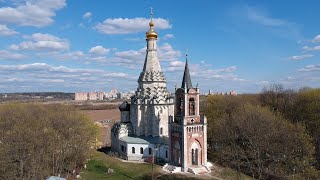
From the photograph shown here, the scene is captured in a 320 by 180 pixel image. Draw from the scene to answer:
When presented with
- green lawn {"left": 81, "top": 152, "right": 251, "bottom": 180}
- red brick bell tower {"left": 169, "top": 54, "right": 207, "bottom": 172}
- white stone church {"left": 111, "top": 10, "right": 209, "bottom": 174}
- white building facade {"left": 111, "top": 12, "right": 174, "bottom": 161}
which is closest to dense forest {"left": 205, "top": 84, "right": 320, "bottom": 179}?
green lawn {"left": 81, "top": 152, "right": 251, "bottom": 180}

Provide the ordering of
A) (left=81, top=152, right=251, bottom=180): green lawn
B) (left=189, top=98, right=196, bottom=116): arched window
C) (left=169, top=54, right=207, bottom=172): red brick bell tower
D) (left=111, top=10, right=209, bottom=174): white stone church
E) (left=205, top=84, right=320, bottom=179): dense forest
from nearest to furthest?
(left=205, top=84, right=320, bottom=179): dense forest
(left=81, top=152, right=251, bottom=180): green lawn
(left=169, top=54, right=207, bottom=172): red brick bell tower
(left=111, top=10, right=209, bottom=174): white stone church
(left=189, top=98, right=196, bottom=116): arched window

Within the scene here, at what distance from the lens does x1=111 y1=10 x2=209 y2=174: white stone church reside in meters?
35.5

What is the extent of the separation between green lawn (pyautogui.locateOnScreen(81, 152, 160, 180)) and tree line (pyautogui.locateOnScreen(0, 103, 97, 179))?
69.2 inches

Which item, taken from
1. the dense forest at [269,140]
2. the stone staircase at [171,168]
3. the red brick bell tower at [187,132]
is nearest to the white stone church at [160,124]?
the red brick bell tower at [187,132]

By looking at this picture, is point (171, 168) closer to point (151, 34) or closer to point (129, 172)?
point (129, 172)

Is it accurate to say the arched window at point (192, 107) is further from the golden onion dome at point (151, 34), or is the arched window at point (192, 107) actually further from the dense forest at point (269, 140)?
the golden onion dome at point (151, 34)

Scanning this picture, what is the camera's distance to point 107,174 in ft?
112

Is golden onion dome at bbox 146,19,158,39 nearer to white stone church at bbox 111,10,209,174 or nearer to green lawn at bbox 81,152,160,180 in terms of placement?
→ white stone church at bbox 111,10,209,174

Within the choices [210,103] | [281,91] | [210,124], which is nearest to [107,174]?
[210,124]

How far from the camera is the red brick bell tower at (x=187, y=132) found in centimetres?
3488

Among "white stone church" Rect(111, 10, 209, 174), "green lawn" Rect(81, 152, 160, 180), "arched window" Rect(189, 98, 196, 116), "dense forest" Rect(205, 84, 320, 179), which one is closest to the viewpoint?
"dense forest" Rect(205, 84, 320, 179)

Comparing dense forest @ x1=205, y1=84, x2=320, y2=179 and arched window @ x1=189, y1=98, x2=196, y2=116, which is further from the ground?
arched window @ x1=189, y1=98, x2=196, y2=116

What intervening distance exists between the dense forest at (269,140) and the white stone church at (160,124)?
12.4 feet

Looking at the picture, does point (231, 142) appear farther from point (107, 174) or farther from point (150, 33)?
point (150, 33)
